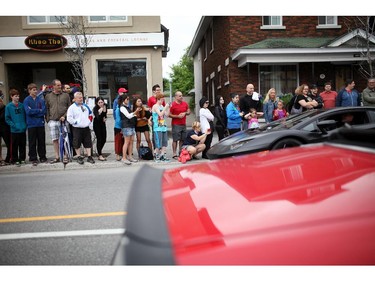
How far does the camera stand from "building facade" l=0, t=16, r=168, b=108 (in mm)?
13289

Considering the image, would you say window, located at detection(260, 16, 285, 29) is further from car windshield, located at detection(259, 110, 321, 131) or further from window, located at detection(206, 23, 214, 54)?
car windshield, located at detection(259, 110, 321, 131)

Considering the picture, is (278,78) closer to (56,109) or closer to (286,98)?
(286,98)

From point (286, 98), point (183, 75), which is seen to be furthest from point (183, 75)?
point (286, 98)

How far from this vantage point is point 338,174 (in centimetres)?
162

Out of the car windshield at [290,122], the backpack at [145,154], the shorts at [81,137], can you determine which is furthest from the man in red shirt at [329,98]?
the shorts at [81,137]

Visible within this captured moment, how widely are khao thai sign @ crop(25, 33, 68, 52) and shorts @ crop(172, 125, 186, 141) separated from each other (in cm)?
753

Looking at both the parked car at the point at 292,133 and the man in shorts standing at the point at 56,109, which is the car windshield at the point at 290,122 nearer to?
the parked car at the point at 292,133

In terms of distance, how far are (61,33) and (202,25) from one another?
1081 centimetres

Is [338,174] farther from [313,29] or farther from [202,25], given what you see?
[202,25]

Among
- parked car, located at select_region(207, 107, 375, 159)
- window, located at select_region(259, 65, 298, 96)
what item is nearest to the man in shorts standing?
parked car, located at select_region(207, 107, 375, 159)

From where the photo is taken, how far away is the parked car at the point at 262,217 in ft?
3.92

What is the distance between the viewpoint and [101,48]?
13.5m

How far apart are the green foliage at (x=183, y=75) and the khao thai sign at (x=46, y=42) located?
48.9 m

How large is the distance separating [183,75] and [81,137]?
→ 5887cm
